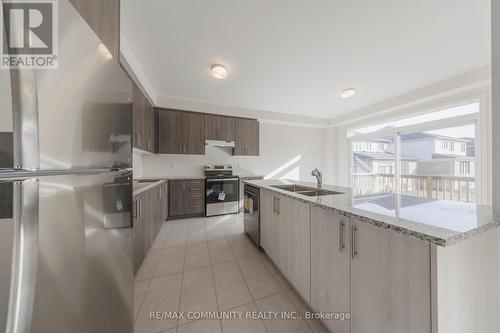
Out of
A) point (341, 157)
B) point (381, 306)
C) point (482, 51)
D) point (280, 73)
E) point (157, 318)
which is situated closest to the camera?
point (381, 306)

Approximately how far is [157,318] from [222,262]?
0.84m

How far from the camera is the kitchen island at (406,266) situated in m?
0.71

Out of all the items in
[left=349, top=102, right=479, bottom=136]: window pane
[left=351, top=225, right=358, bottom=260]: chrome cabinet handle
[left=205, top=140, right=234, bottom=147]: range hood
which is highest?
[left=349, top=102, right=479, bottom=136]: window pane

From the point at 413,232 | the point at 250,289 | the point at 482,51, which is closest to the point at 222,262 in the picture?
the point at 250,289

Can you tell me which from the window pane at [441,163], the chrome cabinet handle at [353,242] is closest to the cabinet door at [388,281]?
the chrome cabinet handle at [353,242]

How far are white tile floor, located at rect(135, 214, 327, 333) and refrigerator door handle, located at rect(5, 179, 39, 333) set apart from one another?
49.1 inches

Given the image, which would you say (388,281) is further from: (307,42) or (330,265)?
(307,42)

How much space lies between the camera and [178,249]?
8.05 ft

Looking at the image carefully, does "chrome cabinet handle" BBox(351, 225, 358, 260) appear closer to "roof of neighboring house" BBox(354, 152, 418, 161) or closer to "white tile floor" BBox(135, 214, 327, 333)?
"white tile floor" BBox(135, 214, 327, 333)

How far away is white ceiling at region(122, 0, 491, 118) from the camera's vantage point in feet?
5.77

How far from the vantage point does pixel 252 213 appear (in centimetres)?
257

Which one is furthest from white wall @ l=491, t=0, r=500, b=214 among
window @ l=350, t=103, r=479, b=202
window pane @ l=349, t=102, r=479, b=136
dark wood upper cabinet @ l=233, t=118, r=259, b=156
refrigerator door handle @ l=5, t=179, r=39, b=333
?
dark wood upper cabinet @ l=233, t=118, r=259, b=156

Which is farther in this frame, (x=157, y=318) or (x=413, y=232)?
(x=157, y=318)

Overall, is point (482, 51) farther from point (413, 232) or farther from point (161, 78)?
point (161, 78)
